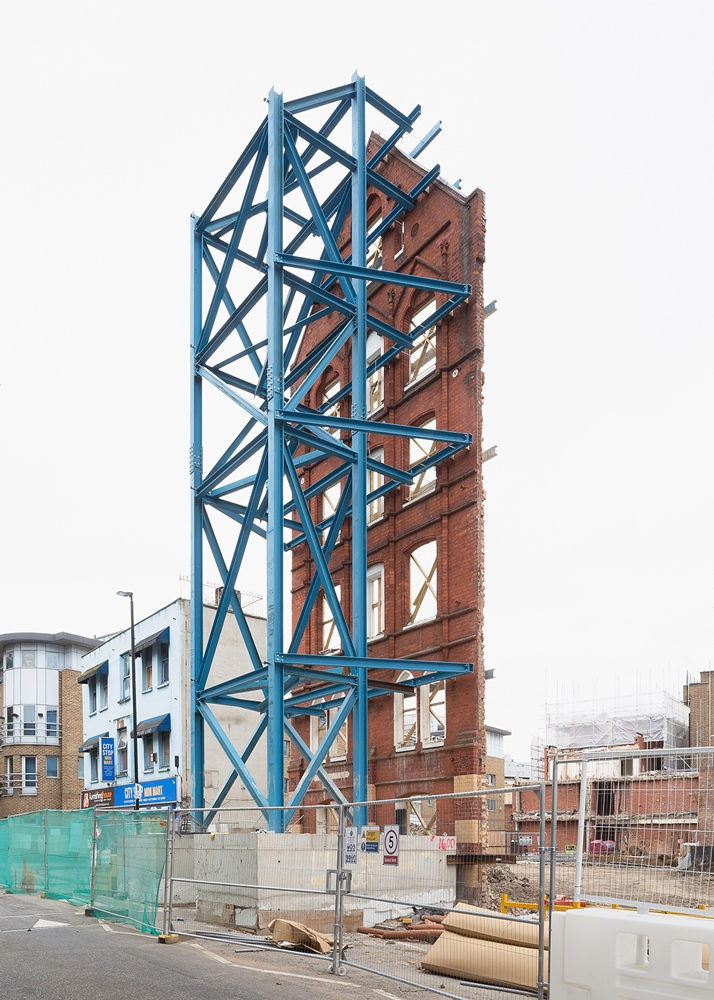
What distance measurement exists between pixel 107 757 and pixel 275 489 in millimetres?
28327

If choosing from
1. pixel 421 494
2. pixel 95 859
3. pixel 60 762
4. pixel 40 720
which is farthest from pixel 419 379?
pixel 60 762

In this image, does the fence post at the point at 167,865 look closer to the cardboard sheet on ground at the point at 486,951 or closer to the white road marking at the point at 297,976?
the white road marking at the point at 297,976

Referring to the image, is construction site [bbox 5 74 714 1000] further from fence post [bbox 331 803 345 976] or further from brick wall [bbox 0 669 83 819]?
brick wall [bbox 0 669 83 819]

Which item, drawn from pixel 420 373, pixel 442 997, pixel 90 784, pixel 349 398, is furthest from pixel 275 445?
pixel 90 784

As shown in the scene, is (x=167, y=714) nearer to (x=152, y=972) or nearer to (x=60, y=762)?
(x=152, y=972)

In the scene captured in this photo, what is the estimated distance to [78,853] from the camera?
18.1 metres

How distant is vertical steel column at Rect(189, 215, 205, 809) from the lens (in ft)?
71.3

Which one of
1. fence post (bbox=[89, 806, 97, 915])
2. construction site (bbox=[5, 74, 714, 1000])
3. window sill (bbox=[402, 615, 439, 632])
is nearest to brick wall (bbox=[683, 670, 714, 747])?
construction site (bbox=[5, 74, 714, 1000])

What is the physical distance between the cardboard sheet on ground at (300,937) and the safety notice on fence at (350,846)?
1642 millimetres

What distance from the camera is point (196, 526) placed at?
22.7 meters

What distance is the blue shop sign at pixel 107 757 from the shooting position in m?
42.1

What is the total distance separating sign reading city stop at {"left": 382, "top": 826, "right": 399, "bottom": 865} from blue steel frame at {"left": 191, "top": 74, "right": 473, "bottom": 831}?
6458 mm

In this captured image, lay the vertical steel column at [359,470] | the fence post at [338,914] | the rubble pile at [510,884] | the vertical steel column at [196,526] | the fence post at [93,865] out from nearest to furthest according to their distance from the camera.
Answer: the fence post at [338,914], the rubble pile at [510,884], the fence post at [93,865], the vertical steel column at [359,470], the vertical steel column at [196,526]

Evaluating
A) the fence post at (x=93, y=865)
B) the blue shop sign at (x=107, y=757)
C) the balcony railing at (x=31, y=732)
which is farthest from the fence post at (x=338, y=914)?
the balcony railing at (x=31, y=732)
